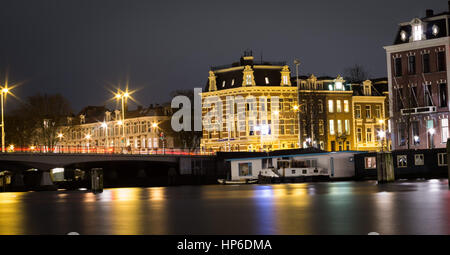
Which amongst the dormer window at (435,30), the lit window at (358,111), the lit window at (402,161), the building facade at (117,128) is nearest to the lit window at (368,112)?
the lit window at (358,111)

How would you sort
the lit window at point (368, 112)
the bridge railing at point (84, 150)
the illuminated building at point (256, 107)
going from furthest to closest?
1. the lit window at point (368, 112)
2. the illuminated building at point (256, 107)
3. the bridge railing at point (84, 150)

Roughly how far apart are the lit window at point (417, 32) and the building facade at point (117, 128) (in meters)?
57.0

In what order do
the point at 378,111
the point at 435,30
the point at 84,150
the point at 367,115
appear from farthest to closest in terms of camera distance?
the point at 367,115, the point at 378,111, the point at 84,150, the point at 435,30

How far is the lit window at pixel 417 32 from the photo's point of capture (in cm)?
7406

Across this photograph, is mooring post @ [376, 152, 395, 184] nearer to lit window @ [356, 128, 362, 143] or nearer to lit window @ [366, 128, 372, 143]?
lit window @ [356, 128, 362, 143]

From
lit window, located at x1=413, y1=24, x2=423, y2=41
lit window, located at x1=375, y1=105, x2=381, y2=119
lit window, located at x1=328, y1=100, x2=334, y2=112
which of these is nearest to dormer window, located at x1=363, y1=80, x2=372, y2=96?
lit window, located at x1=375, y1=105, x2=381, y2=119

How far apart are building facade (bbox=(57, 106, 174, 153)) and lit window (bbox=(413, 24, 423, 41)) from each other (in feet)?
187

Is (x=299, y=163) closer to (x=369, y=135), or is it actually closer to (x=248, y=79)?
(x=248, y=79)

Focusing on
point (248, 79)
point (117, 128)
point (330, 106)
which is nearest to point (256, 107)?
point (248, 79)

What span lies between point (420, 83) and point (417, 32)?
5.27 m

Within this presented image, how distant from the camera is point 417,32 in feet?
244

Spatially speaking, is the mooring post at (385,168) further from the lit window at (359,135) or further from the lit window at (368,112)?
the lit window at (368,112)

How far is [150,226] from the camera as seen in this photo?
13539 millimetres

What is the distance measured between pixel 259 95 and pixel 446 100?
39.2 m
